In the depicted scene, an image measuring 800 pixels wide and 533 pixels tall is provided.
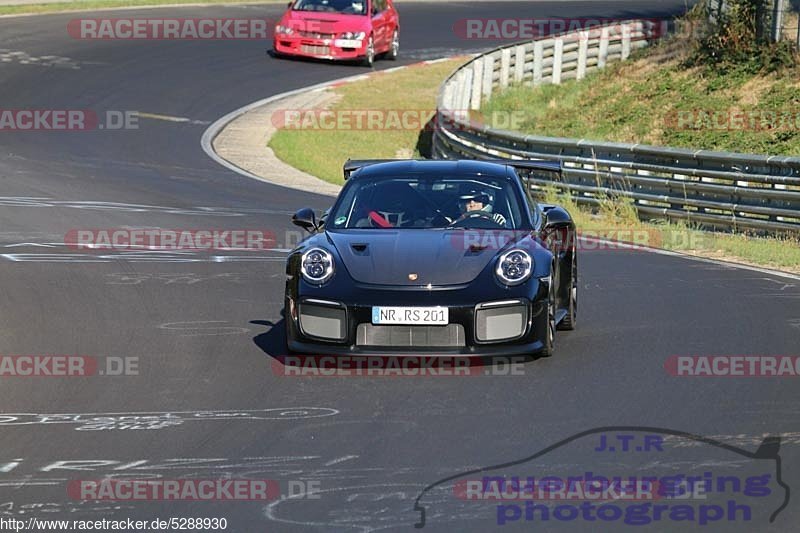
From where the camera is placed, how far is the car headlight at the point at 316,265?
9250mm

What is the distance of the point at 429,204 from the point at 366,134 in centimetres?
1760

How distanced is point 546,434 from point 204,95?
22.6m

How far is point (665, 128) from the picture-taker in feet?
83.7

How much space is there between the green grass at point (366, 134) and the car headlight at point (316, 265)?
12.7 m

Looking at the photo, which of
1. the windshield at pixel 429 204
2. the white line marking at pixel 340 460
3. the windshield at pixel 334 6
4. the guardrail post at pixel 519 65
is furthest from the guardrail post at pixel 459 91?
the white line marking at pixel 340 460

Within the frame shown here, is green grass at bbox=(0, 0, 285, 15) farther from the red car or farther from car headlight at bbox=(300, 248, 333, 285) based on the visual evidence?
car headlight at bbox=(300, 248, 333, 285)

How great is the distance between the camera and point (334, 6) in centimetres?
3300

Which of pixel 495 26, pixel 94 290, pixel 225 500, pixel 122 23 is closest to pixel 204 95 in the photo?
pixel 122 23

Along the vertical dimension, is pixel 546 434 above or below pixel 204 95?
above

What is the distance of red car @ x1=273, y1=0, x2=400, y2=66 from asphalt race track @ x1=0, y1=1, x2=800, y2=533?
1543cm

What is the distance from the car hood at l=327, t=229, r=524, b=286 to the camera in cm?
910

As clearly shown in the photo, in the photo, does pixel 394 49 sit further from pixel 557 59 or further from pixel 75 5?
pixel 75 5

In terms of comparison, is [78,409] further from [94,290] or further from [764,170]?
[764,170]

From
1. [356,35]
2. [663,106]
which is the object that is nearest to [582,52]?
[663,106]
